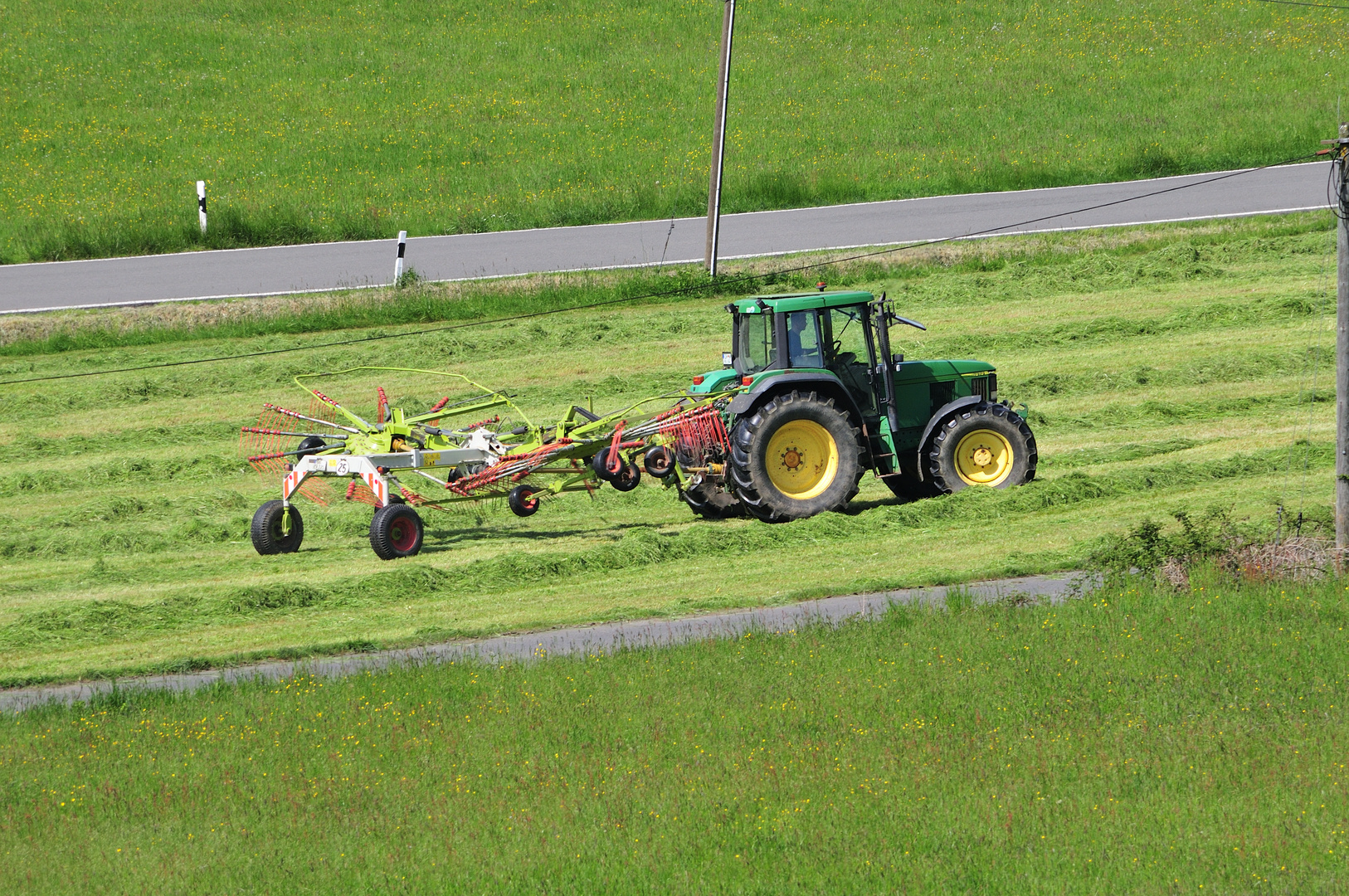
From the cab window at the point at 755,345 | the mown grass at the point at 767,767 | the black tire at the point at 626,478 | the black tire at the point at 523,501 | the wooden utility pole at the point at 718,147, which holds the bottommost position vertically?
the mown grass at the point at 767,767

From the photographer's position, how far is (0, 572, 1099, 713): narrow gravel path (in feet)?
33.4

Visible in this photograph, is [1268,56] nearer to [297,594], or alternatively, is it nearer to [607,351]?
[607,351]

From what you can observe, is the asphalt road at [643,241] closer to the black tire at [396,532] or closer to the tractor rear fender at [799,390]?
the black tire at [396,532]

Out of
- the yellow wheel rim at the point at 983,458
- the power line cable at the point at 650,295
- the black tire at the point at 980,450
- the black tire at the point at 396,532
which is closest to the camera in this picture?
the black tire at the point at 396,532

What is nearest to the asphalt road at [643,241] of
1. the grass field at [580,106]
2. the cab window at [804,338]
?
the grass field at [580,106]

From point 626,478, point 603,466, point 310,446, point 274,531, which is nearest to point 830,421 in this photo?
point 626,478

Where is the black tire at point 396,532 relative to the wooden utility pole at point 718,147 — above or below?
below

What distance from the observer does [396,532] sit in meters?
13.4

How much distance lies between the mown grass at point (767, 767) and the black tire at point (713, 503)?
4.04 meters

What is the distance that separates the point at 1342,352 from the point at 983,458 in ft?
12.2

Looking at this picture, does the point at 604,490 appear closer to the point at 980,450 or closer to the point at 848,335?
the point at 848,335

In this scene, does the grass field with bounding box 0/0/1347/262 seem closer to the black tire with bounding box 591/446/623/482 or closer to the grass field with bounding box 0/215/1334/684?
the grass field with bounding box 0/215/1334/684

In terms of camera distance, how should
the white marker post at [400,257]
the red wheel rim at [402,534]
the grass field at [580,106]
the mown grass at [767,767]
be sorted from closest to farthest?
the mown grass at [767,767], the red wheel rim at [402,534], the white marker post at [400,257], the grass field at [580,106]

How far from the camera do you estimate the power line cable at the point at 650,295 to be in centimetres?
1953
